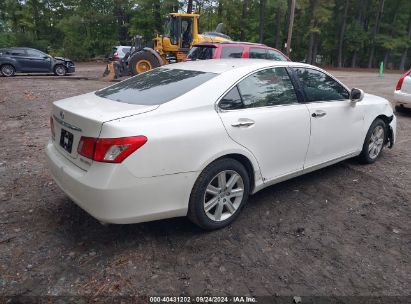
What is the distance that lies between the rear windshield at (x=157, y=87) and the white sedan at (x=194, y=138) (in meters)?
0.01

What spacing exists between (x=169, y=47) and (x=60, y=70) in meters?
6.57

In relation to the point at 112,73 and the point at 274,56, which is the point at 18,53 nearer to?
the point at 112,73

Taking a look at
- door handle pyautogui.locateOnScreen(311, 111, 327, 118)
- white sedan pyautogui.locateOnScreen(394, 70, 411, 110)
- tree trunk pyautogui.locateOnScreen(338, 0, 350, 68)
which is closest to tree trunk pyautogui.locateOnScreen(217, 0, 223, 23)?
tree trunk pyautogui.locateOnScreen(338, 0, 350, 68)

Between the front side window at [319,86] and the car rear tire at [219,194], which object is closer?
the car rear tire at [219,194]

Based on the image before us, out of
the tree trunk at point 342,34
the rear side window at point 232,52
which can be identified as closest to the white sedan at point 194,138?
the rear side window at point 232,52

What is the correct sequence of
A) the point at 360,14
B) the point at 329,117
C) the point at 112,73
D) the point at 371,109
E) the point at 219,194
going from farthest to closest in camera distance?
the point at 360,14
the point at 112,73
the point at 371,109
the point at 329,117
the point at 219,194

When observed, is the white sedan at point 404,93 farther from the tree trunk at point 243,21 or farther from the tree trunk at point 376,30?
the tree trunk at point 376,30

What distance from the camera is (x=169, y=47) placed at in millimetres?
16797

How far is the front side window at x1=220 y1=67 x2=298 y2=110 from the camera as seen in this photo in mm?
3391

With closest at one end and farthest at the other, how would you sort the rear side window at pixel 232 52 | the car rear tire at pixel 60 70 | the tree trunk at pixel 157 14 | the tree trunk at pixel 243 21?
the rear side window at pixel 232 52 < the car rear tire at pixel 60 70 < the tree trunk at pixel 157 14 < the tree trunk at pixel 243 21

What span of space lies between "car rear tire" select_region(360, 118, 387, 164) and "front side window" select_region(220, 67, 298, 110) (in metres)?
1.73

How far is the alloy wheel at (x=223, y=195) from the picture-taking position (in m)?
3.24

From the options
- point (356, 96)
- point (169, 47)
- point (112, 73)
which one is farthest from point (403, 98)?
point (112, 73)

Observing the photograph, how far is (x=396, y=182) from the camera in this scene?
4.62 m
